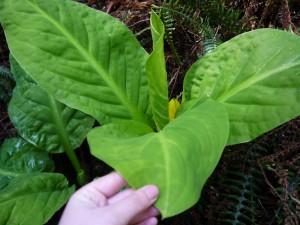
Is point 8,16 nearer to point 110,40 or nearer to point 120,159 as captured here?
point 110,40

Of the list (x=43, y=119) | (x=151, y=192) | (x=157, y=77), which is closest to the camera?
(x=151, y=192)

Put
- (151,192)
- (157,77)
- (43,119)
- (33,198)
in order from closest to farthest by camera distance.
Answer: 1. (151,192)
2. (157,77)
3. (33,198)
4. (43,119)

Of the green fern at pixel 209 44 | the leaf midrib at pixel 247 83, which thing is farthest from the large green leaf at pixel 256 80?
the green fern at pixel 209 44

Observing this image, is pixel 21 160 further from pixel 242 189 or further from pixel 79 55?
pixel 242 189

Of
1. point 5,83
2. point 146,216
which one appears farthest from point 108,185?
point 5,83

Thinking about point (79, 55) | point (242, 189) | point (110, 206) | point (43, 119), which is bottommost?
point (242, 189)

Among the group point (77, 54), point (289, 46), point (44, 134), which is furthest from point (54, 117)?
point (289, 46)

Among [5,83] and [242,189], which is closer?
[242,189]
